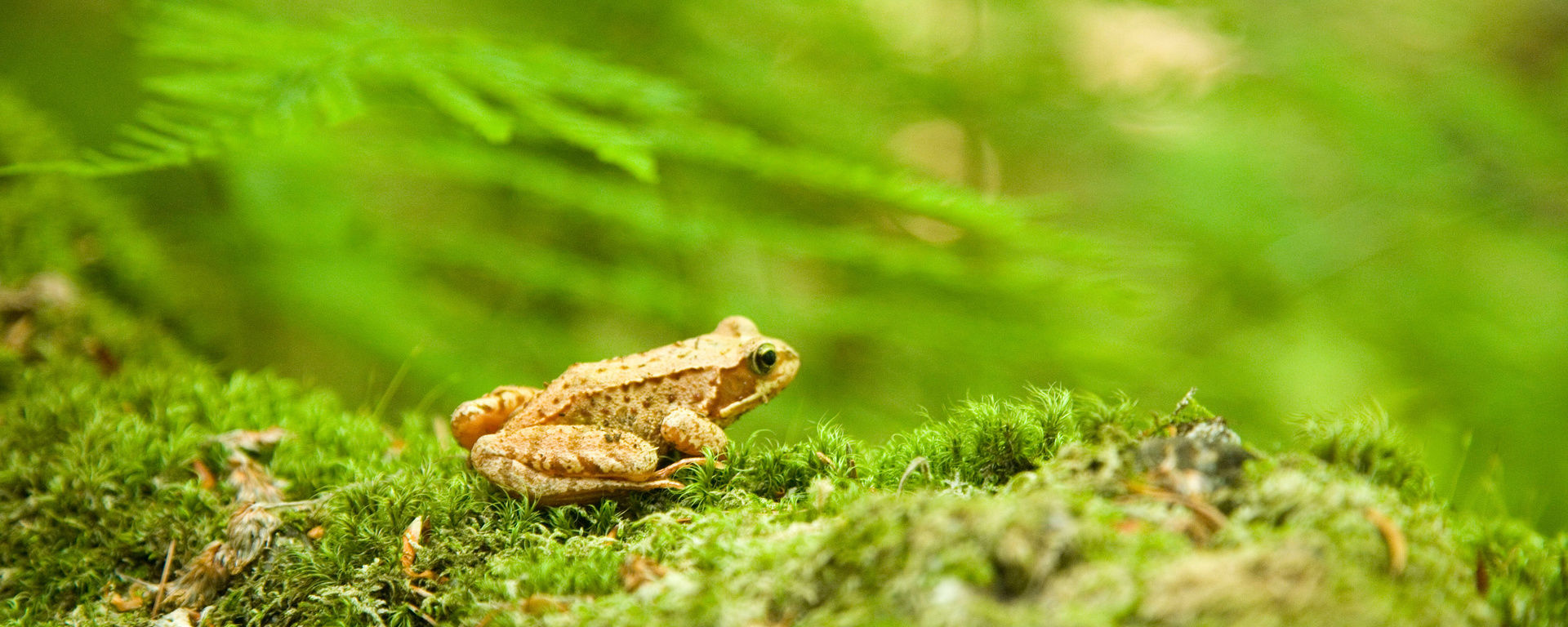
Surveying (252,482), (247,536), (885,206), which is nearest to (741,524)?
(247,536)

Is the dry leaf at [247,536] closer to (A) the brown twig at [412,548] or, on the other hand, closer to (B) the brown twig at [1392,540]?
(A) the brown twig at [412,548]

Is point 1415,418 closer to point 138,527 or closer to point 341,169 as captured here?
point 138,527

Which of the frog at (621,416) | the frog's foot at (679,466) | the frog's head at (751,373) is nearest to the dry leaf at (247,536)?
the frog at (621,416)

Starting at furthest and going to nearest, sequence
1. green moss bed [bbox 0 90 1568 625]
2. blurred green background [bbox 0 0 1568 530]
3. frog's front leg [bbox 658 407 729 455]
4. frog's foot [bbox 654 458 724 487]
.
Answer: blurred green background [bbox 0 0 1568 530] < frog's front leg [bbox 658 407 729 455] < frog's foot [bbox 654 458 724 487] < green moss bed [bbox 0 90 1568 625]

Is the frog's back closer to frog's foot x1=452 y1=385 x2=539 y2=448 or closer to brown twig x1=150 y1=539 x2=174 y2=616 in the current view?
frog's foot x1=452 y1=385 x2=539 y2=448

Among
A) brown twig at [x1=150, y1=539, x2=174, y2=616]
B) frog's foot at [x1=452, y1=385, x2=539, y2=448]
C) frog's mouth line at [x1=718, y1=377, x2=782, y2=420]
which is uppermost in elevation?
frog's mouth line at [x1=718, y1=377, x2=782, y2=420]

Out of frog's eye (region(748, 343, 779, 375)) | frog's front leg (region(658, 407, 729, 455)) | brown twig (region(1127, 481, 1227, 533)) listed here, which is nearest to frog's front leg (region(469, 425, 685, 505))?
frog's front leg (region(658, 407, 729, 455))
